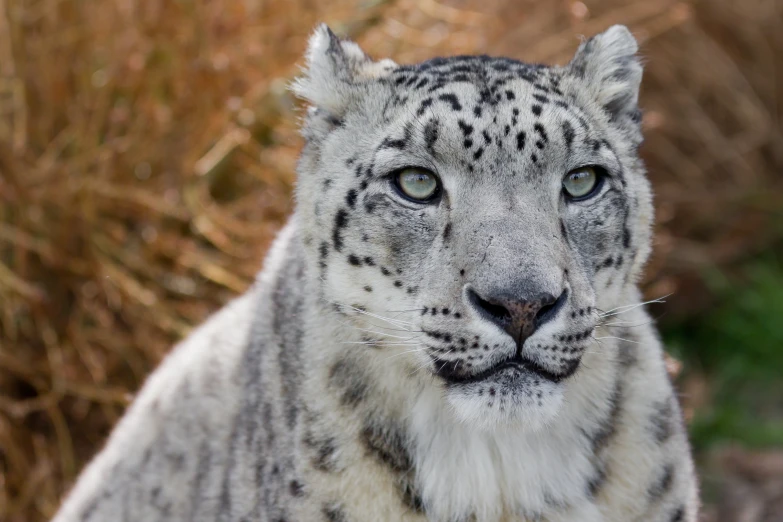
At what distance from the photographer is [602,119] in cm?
336

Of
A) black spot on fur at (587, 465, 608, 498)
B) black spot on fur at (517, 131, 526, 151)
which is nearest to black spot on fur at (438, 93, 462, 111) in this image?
black spot on fur at (517, 131, 526, 151)

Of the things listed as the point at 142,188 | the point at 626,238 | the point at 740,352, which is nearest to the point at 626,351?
the point at 626,238

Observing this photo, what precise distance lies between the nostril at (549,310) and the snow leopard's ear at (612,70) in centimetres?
90

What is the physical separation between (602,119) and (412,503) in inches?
52.8

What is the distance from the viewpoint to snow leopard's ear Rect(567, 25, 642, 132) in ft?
11.2

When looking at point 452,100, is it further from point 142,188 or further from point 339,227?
point 142,188

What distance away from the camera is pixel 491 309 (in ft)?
9.08

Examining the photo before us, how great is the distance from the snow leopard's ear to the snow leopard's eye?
38 cm

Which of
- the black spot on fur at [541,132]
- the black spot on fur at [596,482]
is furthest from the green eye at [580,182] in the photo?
the black spot on fur at [596,482]

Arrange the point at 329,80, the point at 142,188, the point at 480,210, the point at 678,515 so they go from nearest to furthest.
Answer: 1. the point at 480,210
2. the point at 678,515
3. the point at 329,80
4. the point at 142,188

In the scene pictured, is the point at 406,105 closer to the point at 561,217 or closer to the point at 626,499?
the point at 561,217

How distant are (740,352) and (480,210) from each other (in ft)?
19.0

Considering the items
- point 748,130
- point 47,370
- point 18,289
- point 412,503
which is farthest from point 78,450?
point 748,130

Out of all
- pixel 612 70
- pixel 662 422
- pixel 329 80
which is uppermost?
pixel 612 70
